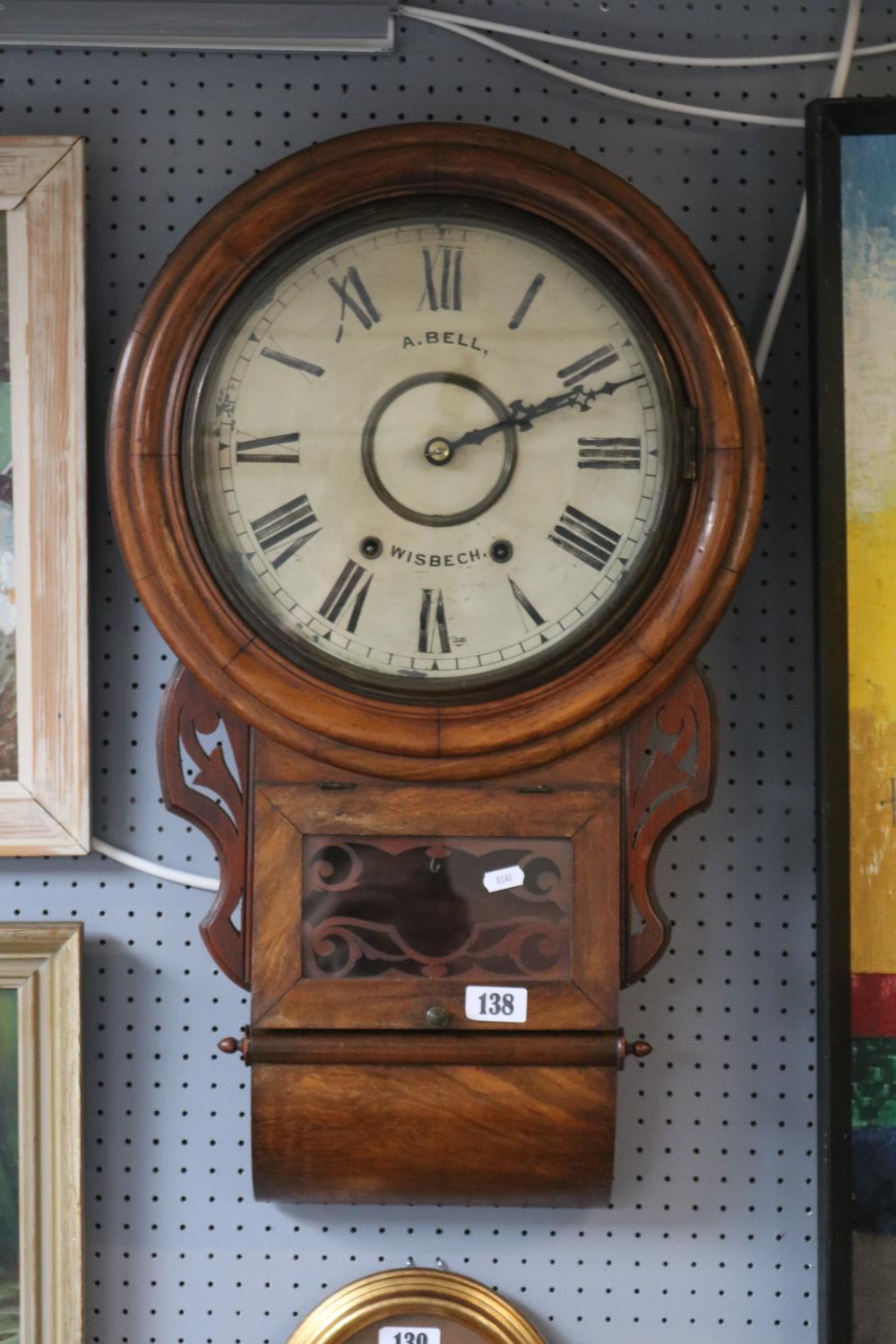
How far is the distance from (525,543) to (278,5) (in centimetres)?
55

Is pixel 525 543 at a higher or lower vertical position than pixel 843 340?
lower

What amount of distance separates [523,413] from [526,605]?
0.53 feet

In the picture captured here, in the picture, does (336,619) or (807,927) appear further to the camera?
(807,927)

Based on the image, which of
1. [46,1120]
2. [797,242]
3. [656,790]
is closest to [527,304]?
[797,242]

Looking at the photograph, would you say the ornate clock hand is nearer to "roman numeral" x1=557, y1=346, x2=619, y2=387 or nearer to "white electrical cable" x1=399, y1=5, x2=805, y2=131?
"roman numeral" x1=557, y1=346, x2=619, y2=387

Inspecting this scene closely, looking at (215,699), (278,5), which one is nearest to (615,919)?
(215,699)

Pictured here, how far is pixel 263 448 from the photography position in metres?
1.08

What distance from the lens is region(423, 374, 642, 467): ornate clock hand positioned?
3.54ft

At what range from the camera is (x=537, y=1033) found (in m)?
1.07

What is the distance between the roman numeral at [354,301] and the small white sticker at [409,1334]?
90 cm

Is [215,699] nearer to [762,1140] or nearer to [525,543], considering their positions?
[525,543]

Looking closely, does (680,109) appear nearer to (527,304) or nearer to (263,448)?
(527,304)

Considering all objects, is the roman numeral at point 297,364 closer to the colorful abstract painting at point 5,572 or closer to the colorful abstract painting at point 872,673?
the colorful abstract painting at point 5,572

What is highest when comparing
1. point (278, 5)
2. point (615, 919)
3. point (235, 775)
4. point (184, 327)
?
point (278, 5)
